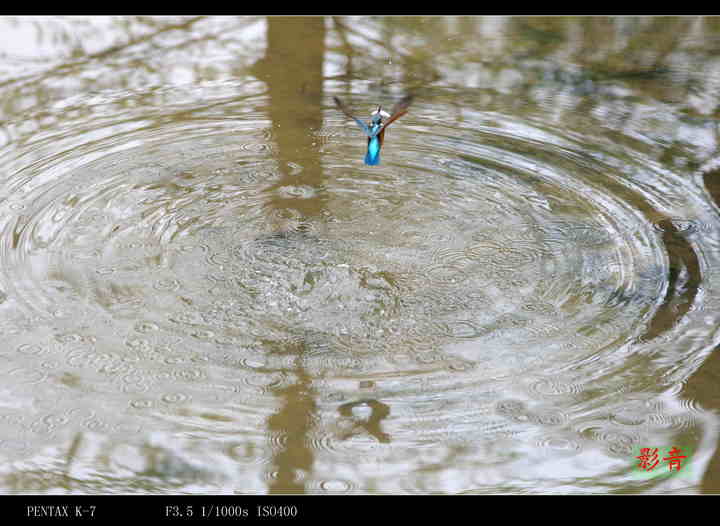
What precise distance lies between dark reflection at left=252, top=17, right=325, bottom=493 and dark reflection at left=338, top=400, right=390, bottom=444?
139 millimetres

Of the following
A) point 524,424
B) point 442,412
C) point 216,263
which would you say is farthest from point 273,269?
point 524,424

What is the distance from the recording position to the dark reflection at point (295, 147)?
3.18 m

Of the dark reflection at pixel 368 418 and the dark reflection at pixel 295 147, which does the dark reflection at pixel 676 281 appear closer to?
the dark reflection at pixel 368 418

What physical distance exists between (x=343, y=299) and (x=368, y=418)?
0.77 metres

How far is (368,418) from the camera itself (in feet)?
10.9

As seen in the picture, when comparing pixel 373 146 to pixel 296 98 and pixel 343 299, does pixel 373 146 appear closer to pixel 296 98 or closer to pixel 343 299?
pixel 343 299

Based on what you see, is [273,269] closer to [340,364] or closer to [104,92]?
[340,364]

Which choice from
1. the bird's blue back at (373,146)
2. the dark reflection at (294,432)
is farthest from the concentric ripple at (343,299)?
the bird's blue back at (373,146)

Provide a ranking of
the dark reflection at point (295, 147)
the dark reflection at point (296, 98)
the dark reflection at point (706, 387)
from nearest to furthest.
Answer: the dark reflection at point (295, 147)
the dark reflection at point (706, 387)
the dark reflection at point (296, 98)

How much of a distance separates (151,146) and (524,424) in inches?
117

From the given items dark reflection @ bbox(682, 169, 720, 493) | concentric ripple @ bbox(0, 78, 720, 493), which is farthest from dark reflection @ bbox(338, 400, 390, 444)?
dark reflection @ bbox(682, 169, 720, 493)

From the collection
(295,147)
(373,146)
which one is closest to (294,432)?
(373,146)

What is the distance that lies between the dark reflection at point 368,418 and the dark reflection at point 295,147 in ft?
0.46

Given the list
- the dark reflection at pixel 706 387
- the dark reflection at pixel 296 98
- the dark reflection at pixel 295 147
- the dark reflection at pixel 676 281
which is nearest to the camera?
the dark reflection at pixel 295 147
